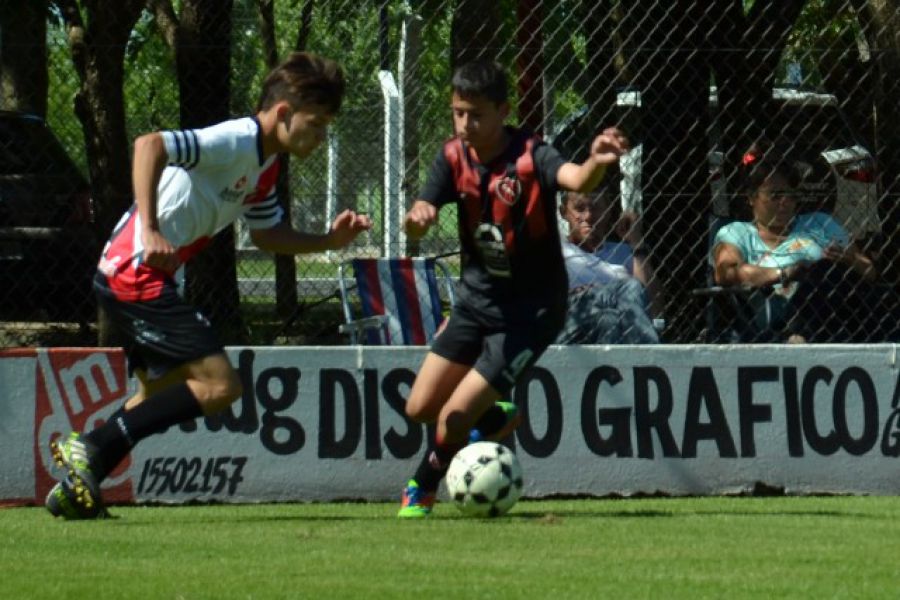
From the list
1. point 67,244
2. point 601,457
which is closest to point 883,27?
point 601,457

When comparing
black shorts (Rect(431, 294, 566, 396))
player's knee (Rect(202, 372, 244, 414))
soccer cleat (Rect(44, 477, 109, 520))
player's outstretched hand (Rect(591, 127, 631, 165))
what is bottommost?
soccer cleat (Rect(44, 477, 109, 520))

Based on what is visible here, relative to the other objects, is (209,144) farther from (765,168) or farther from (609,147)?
(765,168)

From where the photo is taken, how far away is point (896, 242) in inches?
365

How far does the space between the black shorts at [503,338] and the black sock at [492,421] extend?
30 centimetres

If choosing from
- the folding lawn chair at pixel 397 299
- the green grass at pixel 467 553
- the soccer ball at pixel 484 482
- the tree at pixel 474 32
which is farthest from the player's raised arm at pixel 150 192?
the folding lawn chair at pixel 397 299

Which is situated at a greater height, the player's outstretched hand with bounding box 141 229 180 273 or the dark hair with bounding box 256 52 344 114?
the dark hair with bounding box 256 52 344 114

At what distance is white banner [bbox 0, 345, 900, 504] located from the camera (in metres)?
7.90

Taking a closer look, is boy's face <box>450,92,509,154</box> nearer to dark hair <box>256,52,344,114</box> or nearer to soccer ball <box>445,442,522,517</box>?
dark hair <box>256,52,344,114</box>

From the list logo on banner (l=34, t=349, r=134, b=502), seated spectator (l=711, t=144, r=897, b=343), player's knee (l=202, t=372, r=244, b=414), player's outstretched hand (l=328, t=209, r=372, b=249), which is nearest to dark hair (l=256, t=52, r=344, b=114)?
player's outstretched hand (l=328, t=209, r=372, b=249)

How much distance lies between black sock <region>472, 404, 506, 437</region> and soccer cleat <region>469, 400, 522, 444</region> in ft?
0.04

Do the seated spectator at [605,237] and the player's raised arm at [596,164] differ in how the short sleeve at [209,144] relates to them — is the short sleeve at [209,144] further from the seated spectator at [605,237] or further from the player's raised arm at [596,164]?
the seated spectator at [605,237]

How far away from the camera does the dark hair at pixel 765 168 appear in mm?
9125

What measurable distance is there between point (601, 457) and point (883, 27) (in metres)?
3.17

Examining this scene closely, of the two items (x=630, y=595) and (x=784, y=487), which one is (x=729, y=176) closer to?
(x=784, y=487)
